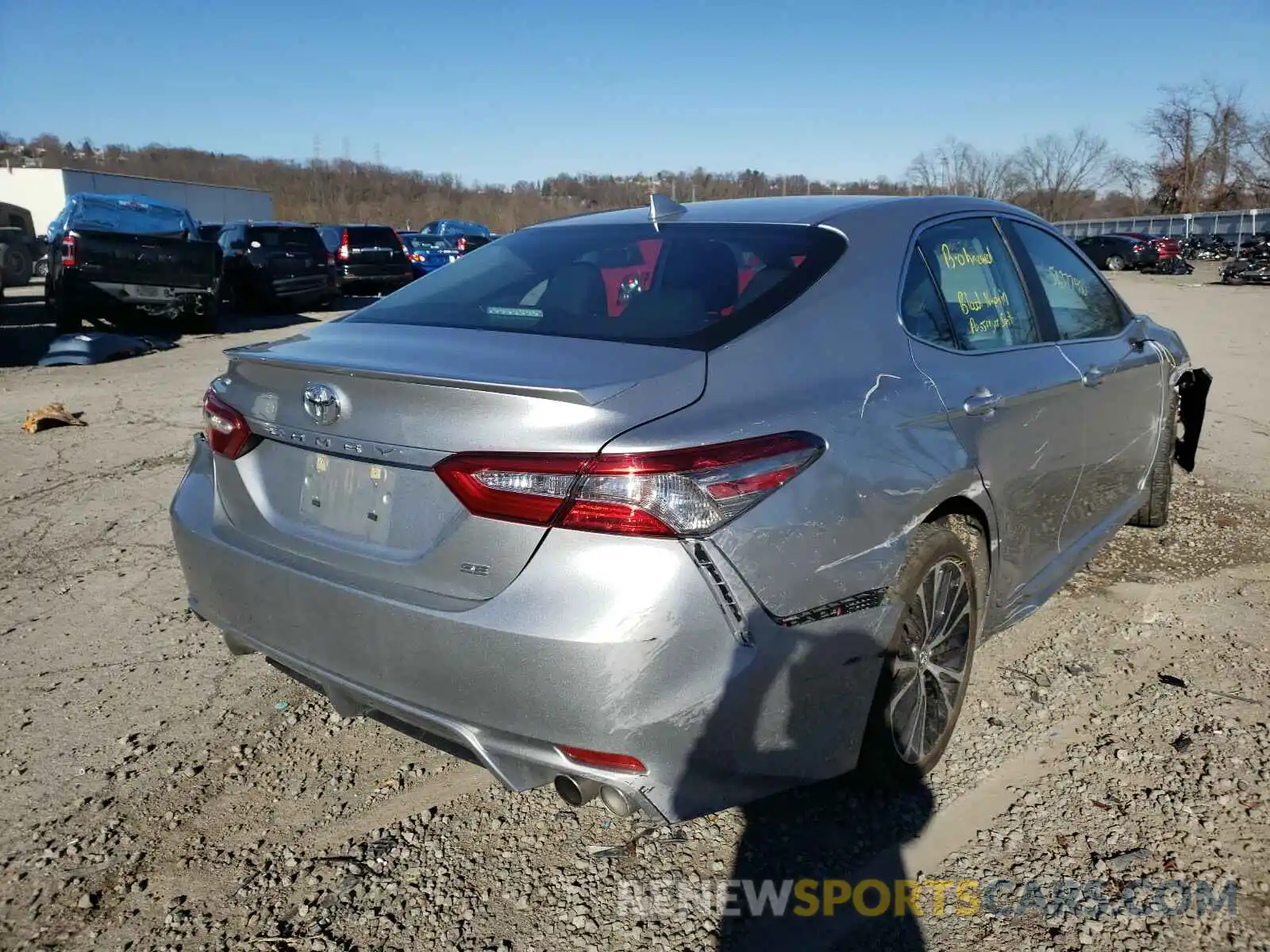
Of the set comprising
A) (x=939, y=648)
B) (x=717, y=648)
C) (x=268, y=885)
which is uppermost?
(x=717, y=648)

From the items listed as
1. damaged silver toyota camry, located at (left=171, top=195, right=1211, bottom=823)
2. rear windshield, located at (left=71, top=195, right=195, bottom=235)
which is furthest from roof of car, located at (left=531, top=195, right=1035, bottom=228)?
rear windshield, located at (left=71, top=195, right=195, bottom=235)

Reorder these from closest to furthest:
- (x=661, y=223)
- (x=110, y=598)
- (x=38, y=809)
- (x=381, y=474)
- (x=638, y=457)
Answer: (x=638, y=457), (x=381, y=474), (x=38, y=809), (x=661, y=223), (x=110, y=598)

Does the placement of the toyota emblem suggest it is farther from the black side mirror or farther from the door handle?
the black side mirror

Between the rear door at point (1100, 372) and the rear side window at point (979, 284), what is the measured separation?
0.58ft

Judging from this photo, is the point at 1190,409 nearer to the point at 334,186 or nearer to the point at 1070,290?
the point at 1070,290

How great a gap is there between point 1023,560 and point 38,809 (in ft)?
10.1

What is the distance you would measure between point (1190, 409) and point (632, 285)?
399 centimetres

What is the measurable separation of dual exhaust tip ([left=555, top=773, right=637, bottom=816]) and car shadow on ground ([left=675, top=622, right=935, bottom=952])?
5.7 inches

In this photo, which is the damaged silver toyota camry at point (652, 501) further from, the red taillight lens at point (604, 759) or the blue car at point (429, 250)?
the blue car at point (429, 250)

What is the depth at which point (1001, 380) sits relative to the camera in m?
3.07

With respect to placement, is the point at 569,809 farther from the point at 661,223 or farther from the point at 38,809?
the point at 661,223

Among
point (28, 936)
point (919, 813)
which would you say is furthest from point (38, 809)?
point (919, 813)

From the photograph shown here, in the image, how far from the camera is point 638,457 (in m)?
2.03

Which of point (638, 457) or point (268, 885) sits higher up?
point (638, 457)
